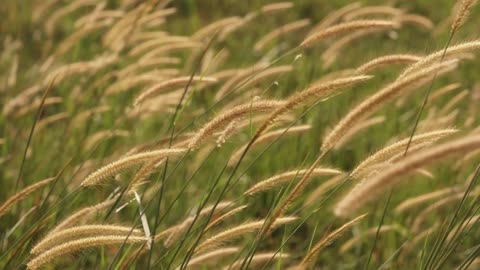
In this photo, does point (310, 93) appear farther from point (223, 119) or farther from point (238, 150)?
point (238, 150)

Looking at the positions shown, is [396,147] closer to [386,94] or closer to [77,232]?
[386,94]

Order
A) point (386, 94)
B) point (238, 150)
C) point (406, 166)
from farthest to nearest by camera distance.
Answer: point (238, 150) < point (386, 94) < point (406, 166)

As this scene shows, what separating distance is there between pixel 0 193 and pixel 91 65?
2.21 ft

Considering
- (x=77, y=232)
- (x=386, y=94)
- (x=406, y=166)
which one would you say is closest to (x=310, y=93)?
(x=386, y=94)

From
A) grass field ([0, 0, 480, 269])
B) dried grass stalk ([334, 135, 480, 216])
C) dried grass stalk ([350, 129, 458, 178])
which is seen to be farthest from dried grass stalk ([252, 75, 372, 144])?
dried grass stalk ([334, 135, 480, 216])

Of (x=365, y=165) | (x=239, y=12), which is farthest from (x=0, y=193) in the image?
(x=239, y=12)

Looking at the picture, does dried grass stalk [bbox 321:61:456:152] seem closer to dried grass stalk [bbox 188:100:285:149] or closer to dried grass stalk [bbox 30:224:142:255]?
dried grass stalk [bbox 188:100:285:149]

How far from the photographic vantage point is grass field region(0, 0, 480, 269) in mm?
1929

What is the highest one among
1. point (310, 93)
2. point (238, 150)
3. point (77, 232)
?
point (310, 93)

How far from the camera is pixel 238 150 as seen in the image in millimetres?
2508

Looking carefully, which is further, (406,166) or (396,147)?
(396,147)

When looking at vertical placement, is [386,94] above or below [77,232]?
above

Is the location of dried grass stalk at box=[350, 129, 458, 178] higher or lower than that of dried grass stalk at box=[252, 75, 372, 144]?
lower

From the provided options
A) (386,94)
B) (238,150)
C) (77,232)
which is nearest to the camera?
(386,94)
